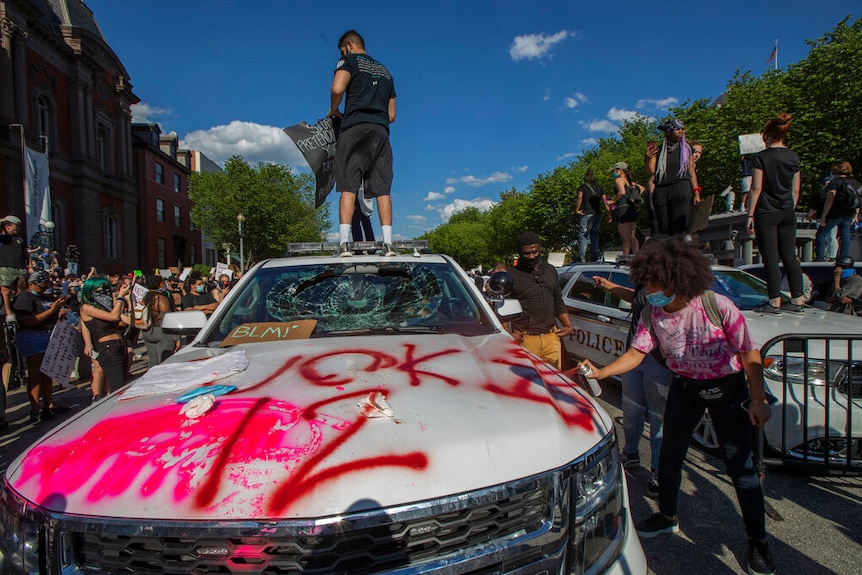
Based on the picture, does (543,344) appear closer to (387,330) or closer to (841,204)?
(387,330)

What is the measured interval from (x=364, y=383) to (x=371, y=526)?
648 mm

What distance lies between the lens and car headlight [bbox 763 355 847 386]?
11.8 ft

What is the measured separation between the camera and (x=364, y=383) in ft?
5.90

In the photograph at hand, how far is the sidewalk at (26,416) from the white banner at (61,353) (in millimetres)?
513

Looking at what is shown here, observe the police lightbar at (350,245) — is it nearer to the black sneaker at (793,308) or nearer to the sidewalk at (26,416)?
the sidewalk at (26,416)

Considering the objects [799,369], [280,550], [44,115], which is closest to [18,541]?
[280,550]

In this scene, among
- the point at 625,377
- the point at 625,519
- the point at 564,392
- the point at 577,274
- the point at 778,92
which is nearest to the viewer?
the point at 625,519

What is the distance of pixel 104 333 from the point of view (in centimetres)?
600

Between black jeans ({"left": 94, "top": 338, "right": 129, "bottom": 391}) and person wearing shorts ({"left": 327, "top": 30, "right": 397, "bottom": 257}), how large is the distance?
382cm

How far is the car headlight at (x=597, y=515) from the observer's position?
56.8 inches

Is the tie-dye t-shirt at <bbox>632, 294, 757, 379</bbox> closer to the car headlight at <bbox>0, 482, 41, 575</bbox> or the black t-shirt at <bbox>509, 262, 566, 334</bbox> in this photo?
the black t-shirt at <bbox>509, 262, 566, 334</bbox>

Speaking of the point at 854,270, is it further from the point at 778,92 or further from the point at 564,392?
the point at 778,92

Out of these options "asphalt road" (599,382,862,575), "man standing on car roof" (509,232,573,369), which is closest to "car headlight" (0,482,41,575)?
"asphalt road" (599,382,862,575)

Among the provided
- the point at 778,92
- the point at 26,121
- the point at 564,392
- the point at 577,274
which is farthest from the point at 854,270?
the point at 26,121
